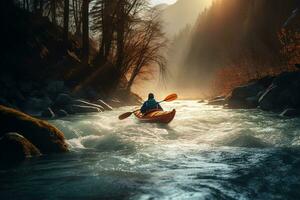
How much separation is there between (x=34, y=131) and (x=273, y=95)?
11609 millimetres

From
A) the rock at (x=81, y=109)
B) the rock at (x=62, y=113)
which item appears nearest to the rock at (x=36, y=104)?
the rock at (x=62, y=113)

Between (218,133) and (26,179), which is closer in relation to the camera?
(26,179)

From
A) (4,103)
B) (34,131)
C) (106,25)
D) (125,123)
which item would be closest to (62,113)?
(4,103)

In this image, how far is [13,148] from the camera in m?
7.33

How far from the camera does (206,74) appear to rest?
86.9 meters

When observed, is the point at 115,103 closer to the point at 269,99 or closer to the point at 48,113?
the point at 48,113

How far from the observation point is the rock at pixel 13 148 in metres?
7.18

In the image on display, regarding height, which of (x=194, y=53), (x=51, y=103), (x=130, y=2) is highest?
(x=194, y=53)

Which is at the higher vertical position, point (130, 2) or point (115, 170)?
point (130, 2)

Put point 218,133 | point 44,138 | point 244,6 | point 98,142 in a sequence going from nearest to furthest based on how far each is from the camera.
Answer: point 44,138
point 98,142
point 218,133
point 244,6

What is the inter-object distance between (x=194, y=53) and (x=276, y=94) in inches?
3035

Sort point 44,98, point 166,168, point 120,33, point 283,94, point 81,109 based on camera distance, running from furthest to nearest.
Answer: point 120,33 → point 44,98 → point 81,109 → point 283,94 → point 166,168

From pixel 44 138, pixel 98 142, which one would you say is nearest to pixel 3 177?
pixel 44 138

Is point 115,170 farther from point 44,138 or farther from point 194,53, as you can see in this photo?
point 194,53
